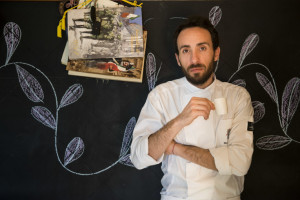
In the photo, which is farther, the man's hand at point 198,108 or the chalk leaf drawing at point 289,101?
the chalk leaf drawing at point 289,101

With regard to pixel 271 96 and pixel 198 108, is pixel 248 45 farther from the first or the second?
pixel 198 108

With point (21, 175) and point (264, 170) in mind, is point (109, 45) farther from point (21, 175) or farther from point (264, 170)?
point (264, 170)

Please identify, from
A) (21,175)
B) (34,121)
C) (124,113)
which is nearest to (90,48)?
(124,113)

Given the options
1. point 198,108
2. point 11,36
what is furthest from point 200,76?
point 11,36

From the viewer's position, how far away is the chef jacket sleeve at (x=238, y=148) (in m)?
1.33

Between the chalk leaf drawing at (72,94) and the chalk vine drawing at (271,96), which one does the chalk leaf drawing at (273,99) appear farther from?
the chalk leaf drawing at (72,94)

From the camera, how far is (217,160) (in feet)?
4.40

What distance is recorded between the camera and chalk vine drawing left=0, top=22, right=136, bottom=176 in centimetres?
171

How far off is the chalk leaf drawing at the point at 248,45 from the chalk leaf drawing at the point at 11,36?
1.56 m

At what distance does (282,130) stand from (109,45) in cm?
132

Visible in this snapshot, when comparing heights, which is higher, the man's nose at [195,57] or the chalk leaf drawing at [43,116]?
the man's nose at [195,57]

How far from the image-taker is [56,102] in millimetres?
1734

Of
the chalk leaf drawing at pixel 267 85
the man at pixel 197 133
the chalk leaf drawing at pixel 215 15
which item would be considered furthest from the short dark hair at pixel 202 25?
the chalk leaf drawing at pixel 267 85

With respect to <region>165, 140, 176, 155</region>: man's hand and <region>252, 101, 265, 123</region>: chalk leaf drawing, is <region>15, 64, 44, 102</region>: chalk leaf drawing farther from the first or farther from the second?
<region>252, 101, 265, 123</region>: chalk leaf drawing
